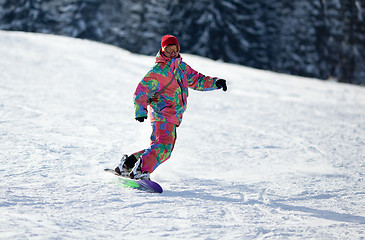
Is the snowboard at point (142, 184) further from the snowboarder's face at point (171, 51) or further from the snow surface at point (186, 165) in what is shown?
the snowboarder's face at point (171, 51)

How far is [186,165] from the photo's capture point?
507cm

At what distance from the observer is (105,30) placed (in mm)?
32406

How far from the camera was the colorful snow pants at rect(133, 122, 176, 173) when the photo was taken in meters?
3.99

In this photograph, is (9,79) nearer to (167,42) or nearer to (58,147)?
(58,147)

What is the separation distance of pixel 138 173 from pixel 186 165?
3.87 feet

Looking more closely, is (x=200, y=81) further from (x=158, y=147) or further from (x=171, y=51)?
(x=158, y=147)

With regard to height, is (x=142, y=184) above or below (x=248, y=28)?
below

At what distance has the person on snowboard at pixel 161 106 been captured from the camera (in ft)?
13.1

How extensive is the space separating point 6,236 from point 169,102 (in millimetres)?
1858

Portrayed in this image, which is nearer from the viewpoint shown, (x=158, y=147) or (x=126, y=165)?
(x=158, y=147)

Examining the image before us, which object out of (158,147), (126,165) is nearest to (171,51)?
(158,147)

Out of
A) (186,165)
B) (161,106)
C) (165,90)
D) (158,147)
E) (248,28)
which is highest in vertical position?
(248,28)

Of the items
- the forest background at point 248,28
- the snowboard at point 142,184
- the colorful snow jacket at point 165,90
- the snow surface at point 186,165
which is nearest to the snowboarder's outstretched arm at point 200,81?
the colorful snow jacket at point 165,90

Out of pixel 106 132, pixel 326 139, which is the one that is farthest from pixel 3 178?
pixel 326 139
